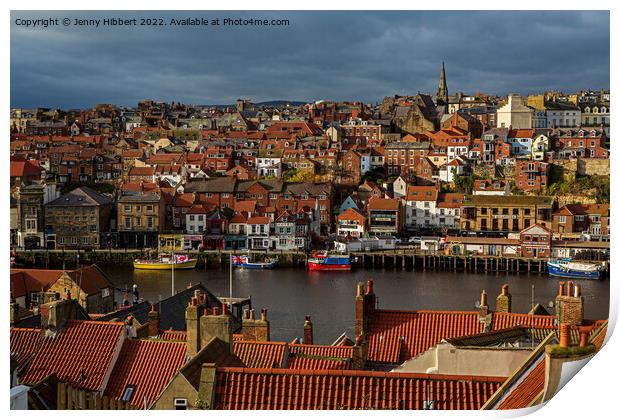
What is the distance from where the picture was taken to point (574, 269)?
15344 millimetres

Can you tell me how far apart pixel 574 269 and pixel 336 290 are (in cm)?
481

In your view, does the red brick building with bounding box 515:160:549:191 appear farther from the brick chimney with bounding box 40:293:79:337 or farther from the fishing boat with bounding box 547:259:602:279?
the brick chimney with bounding box 40:293:79:337

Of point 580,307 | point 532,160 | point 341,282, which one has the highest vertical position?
point 532,160

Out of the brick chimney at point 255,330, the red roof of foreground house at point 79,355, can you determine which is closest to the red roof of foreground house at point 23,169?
the brick chimney at point 255,330

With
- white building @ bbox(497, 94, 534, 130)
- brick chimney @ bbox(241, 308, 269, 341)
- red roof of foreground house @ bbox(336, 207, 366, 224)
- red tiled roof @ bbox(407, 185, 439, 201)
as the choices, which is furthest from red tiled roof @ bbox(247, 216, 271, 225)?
brick chimney @ bbox(241, 308, 269, 341)

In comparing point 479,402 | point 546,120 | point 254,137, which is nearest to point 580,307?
point 479,402

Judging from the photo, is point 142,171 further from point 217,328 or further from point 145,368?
point 217,328

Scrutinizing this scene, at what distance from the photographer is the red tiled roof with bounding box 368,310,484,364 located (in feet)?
15.0

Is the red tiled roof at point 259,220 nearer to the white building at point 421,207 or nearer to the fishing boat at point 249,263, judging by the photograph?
the fishing boat at point 249,263

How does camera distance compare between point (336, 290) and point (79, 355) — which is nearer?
point (79, 355)

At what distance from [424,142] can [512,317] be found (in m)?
19.1

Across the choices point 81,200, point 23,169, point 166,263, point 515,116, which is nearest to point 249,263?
point 166,263

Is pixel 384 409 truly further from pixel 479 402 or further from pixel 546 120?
pixel 546 120

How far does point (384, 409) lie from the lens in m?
2.87
